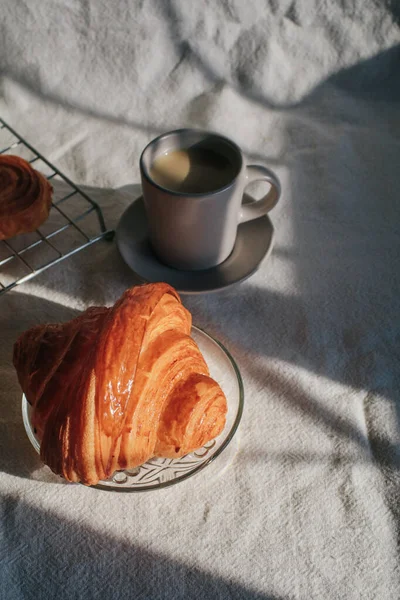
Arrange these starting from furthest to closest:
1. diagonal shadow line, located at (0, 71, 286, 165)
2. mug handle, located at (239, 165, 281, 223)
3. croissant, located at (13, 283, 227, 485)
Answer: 1. diagonal shadow line, located at (0, 71, 286, 165)
2. mug handle, located at (239, 165, 281, 223)
3. croissant, located at (13, 283, 227, 485)

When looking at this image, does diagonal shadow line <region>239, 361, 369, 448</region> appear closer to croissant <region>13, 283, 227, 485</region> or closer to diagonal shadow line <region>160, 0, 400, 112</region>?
croissant <region>13, 283, 227, 485</region>

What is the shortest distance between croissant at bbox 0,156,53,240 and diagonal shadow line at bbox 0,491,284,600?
49cm

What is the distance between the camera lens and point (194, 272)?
113 centimetres

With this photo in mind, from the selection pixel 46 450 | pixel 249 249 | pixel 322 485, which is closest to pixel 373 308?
pixel 249 249

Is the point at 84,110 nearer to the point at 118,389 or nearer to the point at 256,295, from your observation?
the point at 256,295

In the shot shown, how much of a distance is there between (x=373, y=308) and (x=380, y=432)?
24 centimetres

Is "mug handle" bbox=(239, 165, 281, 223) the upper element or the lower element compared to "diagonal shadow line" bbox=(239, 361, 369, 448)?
upper

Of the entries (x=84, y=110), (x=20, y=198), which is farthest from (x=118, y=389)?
(x=84, y=110)

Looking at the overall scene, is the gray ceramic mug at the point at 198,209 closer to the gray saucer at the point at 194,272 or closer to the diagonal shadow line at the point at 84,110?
the gray saucer at the point at 194,272

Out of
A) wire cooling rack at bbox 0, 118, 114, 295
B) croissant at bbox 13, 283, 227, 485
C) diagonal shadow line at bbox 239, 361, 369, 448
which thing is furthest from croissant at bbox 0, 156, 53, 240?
diagonal shadow line at bbox 239, 361, 369, 448

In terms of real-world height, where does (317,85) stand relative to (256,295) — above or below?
above

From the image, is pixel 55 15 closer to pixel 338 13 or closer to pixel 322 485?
pixel 338 13

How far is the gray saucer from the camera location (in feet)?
3.63

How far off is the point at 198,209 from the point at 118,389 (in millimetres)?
354
